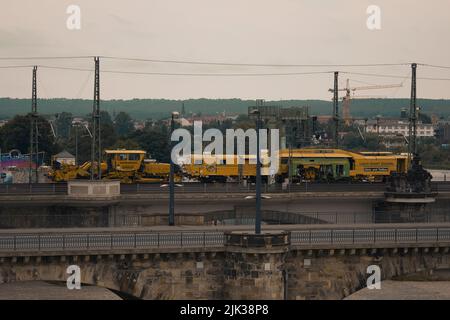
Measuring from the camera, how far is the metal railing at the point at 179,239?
168ft

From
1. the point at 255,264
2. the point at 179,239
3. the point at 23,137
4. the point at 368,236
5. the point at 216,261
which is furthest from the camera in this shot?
the point at 23,137

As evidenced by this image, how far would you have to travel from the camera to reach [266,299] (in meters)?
50.5

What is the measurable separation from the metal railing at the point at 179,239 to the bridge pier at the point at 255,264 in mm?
1413

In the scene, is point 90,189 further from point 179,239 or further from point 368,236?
point 368,236

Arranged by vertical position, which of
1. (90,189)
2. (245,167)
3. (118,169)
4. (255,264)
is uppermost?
(245,167)

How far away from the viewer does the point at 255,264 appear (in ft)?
166

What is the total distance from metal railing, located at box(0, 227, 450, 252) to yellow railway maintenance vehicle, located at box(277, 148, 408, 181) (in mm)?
30834

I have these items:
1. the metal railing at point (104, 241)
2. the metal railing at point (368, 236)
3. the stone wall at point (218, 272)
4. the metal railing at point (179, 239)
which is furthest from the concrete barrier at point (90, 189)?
the stone wall at point (218, 272)

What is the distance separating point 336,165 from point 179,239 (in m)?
39.1

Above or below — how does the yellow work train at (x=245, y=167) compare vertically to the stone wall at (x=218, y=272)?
above

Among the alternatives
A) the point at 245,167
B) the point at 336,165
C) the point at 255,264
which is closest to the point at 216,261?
the point at 255,264

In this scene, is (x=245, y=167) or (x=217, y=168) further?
(x=217, y=168)

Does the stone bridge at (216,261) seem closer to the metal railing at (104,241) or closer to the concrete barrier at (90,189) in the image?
the metal railing at (104,241)
